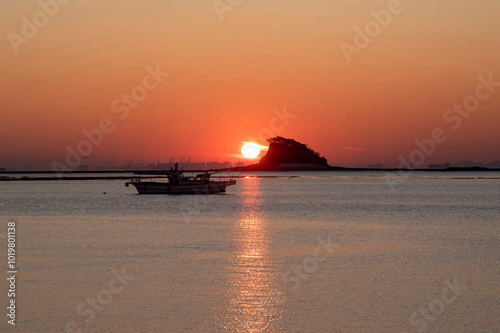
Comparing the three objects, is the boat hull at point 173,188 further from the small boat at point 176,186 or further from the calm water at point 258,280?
the calm water at point 258,280

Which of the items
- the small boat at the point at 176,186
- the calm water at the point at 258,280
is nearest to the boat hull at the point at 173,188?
the small boat at the point at 176,186

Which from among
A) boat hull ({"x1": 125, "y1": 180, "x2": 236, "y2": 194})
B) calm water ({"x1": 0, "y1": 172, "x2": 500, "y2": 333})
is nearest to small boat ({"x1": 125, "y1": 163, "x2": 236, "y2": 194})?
boat hull ({"x1": 125, "y1": 180, "x2": 236, "y2": 194})

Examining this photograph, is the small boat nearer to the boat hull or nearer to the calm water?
the boat hull

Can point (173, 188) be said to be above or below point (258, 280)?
above

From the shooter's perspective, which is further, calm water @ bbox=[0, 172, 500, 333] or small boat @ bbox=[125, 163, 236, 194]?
small boat @ bbox=[125, 163, 236, 194]

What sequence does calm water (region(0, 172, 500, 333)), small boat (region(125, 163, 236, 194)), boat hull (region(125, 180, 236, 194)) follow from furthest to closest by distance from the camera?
small boat (region(125, 163, 236, 194)) < boat hull (region(125, 180, 236, 194)) < calm water (region(0, 172, 500, 333))

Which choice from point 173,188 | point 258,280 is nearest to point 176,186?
point 173,188

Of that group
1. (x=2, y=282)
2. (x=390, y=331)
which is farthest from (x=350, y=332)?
(x=2, y=282)

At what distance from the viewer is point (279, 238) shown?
4256 cm

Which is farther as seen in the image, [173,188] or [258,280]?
[173,188]

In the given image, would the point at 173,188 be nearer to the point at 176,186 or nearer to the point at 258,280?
the point at 176,186

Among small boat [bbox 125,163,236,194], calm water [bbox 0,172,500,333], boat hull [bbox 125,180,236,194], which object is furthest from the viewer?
small boat [bbox 125,163,236,194]

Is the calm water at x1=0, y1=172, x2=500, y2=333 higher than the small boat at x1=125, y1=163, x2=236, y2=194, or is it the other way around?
the small boat at x1=125, y1=163, x2=236, y2=194

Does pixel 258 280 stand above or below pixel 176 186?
below
